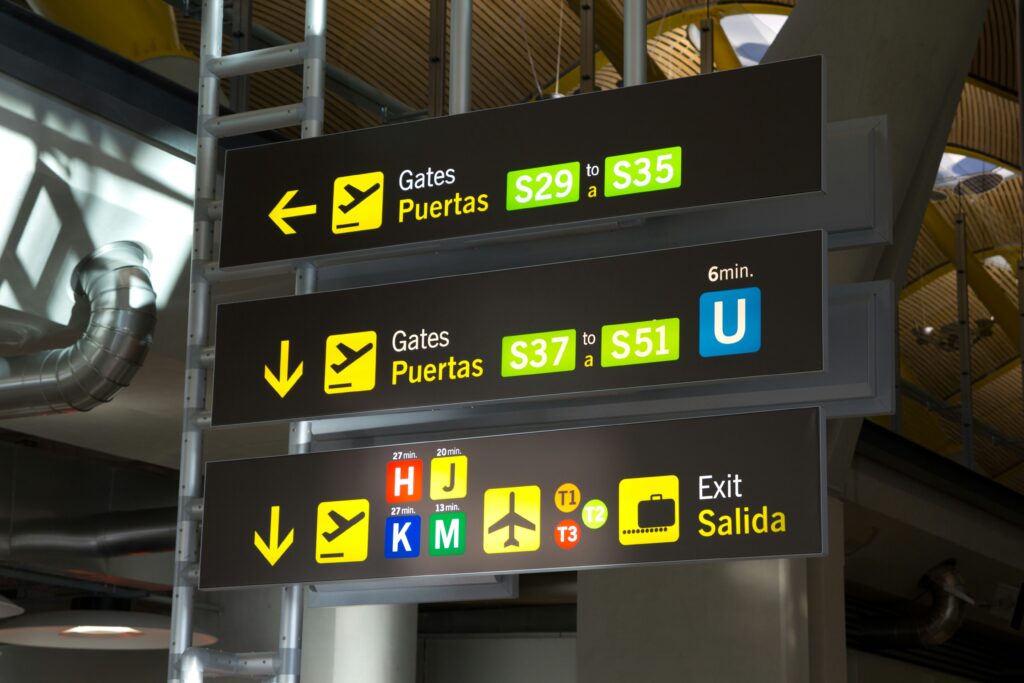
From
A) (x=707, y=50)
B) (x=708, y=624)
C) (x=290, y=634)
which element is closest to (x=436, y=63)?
(x=707, y=50)

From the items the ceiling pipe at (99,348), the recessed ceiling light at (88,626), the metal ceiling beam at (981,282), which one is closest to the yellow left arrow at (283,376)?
the ceiling pipe at (99,348)

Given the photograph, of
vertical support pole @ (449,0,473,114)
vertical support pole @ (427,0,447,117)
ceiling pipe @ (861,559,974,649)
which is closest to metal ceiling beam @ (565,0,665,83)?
vertical support pole @ (427,0,447,117)

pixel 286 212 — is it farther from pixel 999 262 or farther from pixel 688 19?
pixel 999 262

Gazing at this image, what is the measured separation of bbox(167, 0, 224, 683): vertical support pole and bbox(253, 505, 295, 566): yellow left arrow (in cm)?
52

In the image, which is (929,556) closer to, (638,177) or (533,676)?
(533,676)

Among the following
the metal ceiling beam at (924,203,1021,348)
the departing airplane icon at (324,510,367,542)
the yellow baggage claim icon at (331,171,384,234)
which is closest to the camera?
the departing airplane icon at (324,510,367,542)

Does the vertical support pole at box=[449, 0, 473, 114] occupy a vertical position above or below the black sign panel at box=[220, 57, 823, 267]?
above

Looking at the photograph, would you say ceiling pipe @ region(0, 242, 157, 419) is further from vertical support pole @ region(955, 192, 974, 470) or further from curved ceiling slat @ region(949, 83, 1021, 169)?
curved ceiling slat @ region(949, 83, 1021, 169)

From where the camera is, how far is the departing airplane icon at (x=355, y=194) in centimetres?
564

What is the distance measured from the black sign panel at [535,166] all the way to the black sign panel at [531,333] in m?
0.20

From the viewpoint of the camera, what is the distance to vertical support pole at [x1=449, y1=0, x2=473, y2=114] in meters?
6.14

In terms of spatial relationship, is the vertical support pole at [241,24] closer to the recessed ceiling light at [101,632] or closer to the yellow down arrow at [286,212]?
the yellow down arrow at [286,212]

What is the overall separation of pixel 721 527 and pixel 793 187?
1.13 metres

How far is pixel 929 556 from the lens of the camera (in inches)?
746
